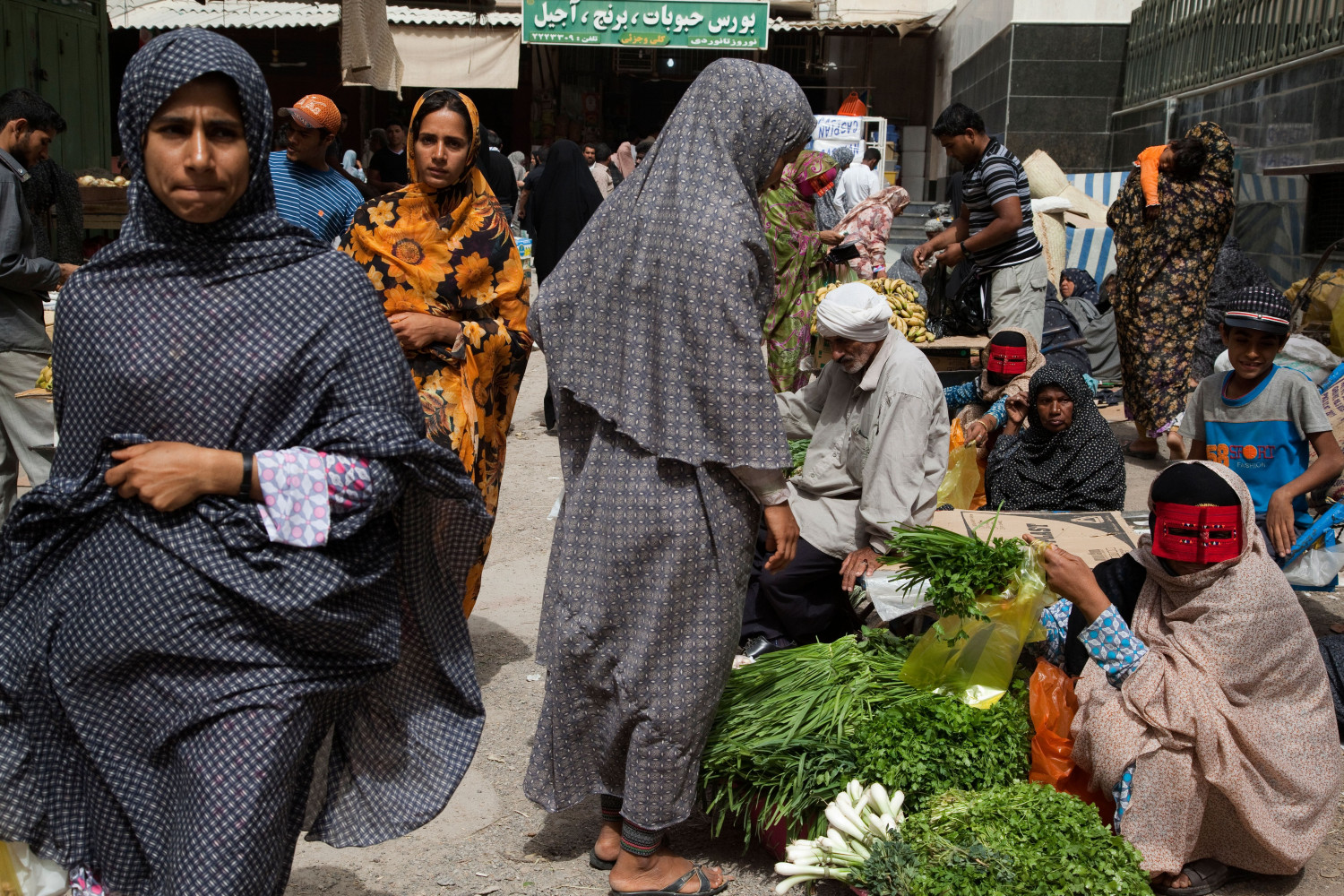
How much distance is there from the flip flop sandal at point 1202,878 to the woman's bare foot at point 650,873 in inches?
44.0

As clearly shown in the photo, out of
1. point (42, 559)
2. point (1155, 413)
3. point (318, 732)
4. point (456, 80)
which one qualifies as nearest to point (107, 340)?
point (42, 559)

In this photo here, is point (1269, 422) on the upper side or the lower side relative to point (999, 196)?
lower

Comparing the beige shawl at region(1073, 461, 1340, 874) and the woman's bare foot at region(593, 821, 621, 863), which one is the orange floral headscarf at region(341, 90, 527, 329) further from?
the beige shawl at region(1073, 461, 1340, 874)

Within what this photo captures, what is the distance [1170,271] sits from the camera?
6953mm

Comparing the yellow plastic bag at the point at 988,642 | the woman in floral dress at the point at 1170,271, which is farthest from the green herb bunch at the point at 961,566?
the woman in floral dress at the point at 1170,271

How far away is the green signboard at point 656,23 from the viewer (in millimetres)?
17578

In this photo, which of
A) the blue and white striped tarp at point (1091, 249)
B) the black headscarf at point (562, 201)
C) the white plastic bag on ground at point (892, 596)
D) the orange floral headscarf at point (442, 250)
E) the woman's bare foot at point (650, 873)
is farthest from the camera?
the blue and white striped tarp at point (1091, 249)

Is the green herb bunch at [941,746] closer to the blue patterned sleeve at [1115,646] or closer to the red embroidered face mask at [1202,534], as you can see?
the blue patterned sleeve at [1115,646]

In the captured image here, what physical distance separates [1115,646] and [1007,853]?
0.67 meters

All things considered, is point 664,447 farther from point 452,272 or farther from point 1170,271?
point 1170,271

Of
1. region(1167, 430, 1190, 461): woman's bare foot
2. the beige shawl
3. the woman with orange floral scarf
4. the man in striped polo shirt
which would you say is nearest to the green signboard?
the man in striped polo shirt

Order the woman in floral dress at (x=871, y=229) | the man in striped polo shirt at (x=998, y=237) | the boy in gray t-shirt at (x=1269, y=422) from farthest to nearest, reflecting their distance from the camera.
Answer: the woman in floral dress at (x=871, y=229) < the man in striped polo shirt at (x=998, y=237) < the boy in gray t-shirt at (x=1269, y=422)

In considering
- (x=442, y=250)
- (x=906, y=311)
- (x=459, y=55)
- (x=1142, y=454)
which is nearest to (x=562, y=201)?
(x=906, y=311)

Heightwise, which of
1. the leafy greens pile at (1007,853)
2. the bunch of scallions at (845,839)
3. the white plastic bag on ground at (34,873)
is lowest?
the bunch of scallions at (845,839)
